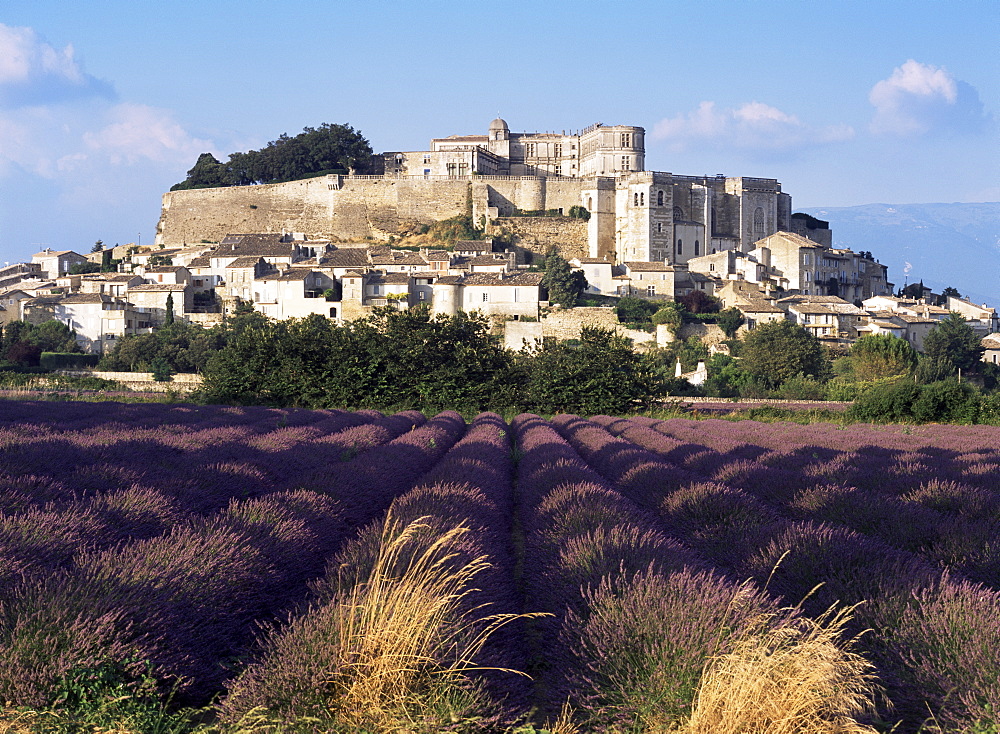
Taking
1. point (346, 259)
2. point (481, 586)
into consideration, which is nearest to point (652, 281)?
point (346, 259)

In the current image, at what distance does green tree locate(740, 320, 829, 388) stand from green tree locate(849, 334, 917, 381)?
178cm

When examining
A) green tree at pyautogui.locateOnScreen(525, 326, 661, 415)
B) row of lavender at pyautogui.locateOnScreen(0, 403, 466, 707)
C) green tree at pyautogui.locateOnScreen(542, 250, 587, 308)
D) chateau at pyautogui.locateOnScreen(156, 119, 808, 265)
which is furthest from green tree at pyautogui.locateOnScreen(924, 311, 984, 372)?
row of lavender at pyautogui.locateOnScreen(0, 403, 466, 707)

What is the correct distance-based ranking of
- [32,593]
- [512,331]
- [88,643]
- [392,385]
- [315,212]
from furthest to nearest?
[315,212] → [512,331] → [392,385] → [32,593] → [88,643]

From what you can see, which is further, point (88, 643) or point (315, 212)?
point (315, 212)

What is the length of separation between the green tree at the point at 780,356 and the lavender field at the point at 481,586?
37381mm

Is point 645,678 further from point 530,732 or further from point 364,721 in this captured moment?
point 364,721

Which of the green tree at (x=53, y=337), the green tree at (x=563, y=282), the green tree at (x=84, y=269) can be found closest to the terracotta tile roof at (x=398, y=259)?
the green tree at (x=563, y=282)

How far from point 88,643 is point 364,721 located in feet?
3.83

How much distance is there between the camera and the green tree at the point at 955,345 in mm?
53656

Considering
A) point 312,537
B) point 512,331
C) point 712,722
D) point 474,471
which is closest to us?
point 712,722

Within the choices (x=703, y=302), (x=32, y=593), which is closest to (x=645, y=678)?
(x=32, y=593)

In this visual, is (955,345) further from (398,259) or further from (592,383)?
(398,259)

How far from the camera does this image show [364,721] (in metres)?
3.45

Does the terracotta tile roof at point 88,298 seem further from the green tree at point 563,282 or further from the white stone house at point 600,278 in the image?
the white stone house at point 600,278
